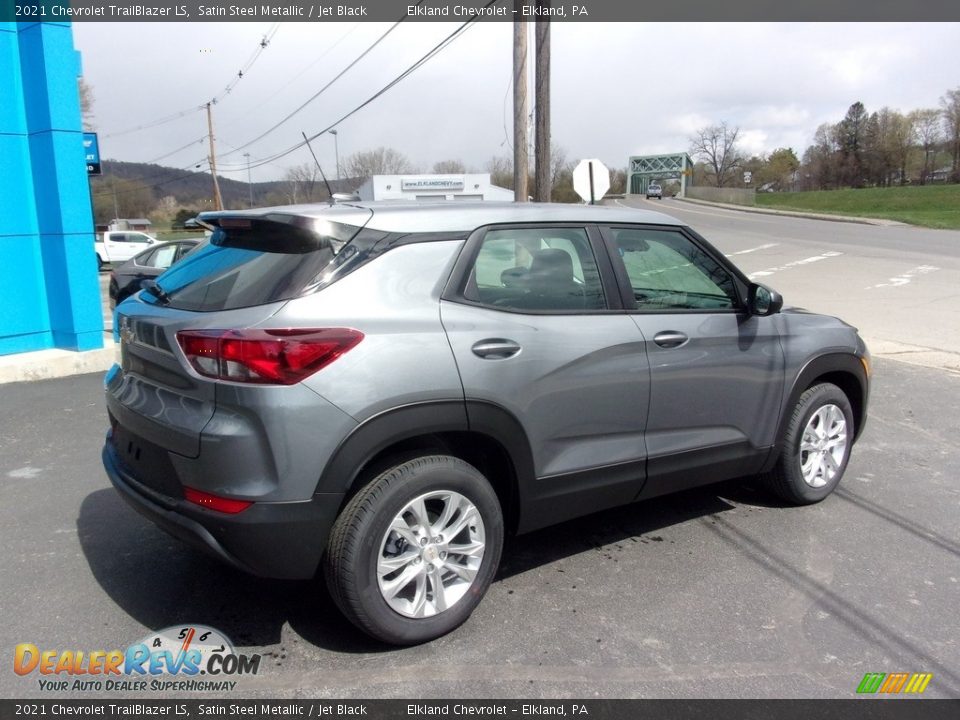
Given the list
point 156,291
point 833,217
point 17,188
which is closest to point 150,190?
point 833,217

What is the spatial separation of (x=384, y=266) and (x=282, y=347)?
55cm

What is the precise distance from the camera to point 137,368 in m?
3.11

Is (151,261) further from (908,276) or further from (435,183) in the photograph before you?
(435,183)

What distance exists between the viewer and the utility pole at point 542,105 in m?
11.8

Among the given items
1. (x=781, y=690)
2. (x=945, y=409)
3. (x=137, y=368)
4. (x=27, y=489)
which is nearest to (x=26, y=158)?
(x=27, y=489)

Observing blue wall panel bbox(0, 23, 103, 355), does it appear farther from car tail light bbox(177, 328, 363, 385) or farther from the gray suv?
car tail light bbox(177, 328, 363, 385)

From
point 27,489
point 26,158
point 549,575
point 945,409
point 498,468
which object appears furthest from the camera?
point 26,158

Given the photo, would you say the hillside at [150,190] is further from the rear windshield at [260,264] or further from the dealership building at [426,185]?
the rear windshield at [260,264]

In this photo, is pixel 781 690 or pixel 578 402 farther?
pixel 578 402

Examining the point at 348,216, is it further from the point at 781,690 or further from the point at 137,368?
the point at 781,690

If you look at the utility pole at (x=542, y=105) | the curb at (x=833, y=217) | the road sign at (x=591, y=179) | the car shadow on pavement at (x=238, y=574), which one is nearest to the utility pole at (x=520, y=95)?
the utility pole at (x=542, y=105)

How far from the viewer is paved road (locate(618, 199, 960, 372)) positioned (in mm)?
10578

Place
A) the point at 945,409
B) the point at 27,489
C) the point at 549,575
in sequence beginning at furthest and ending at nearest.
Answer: the point at 945,409
the point at 27,489
the point at 549,575

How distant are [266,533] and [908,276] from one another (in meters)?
19.1
